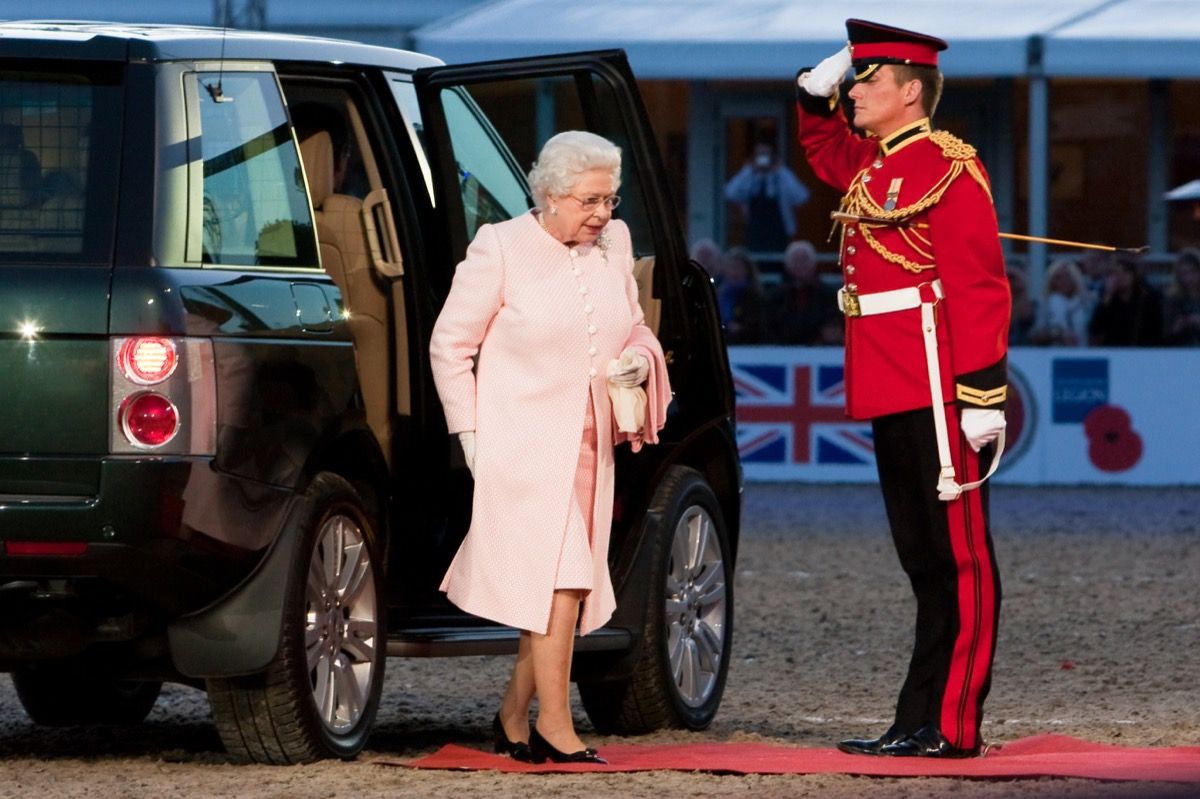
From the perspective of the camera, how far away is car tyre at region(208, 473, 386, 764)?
22.4 ft

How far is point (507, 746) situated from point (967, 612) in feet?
4.06

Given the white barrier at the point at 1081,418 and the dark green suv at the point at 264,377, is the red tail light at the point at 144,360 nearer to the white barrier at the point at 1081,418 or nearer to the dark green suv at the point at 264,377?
the dark green suv at the point at 264,377

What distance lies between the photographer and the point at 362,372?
7.61 meters

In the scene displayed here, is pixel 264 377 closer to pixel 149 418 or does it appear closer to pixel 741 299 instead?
pixel 149 418

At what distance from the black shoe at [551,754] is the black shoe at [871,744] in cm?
64

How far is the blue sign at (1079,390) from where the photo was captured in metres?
19.0

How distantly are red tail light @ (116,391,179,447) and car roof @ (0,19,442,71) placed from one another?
2.78ft

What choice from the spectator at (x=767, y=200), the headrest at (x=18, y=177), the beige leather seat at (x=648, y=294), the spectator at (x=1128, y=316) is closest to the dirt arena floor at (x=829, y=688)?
the beige leather seat at (x=648, y=294)

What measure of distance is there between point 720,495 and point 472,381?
6.51 ft

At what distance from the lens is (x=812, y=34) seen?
21438 millimetres

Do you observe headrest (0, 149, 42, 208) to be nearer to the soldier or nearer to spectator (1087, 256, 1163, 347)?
the soldier

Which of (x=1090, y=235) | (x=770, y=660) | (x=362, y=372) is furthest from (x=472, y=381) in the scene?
(x=1090, y=235)

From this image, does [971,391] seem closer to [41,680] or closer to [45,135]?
[45,135]

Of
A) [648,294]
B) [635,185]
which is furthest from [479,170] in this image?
[648,294]
